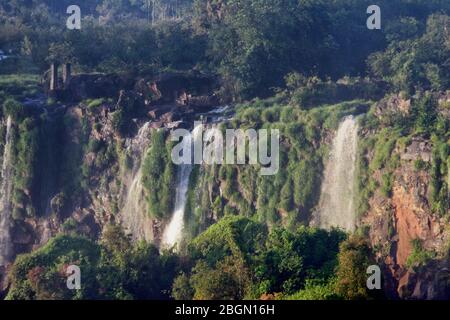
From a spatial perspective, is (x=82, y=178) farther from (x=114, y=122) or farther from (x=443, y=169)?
(x=443, y=169)

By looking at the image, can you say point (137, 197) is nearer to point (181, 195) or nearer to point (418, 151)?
point (181, 195)

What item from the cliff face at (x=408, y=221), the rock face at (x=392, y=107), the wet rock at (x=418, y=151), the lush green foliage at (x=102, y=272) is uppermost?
the rock face at (x=392, y=107)

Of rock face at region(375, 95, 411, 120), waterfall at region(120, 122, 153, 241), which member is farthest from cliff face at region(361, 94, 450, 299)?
waterfall at region(120, 122, 153, 241)

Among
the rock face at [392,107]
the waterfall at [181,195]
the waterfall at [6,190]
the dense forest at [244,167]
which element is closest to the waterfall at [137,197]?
the dense forest at [244,167]

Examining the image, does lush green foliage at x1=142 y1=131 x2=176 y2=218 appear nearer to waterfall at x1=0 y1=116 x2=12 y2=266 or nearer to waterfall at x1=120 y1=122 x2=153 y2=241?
waterfall at x1=120 y1=122 x2=153 y2=241

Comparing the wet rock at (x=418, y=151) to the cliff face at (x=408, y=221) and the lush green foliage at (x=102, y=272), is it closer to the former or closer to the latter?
the cliff face at (x=408, y=221)

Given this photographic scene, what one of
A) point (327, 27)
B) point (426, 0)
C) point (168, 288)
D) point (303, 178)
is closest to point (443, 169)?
point (303, 178)
